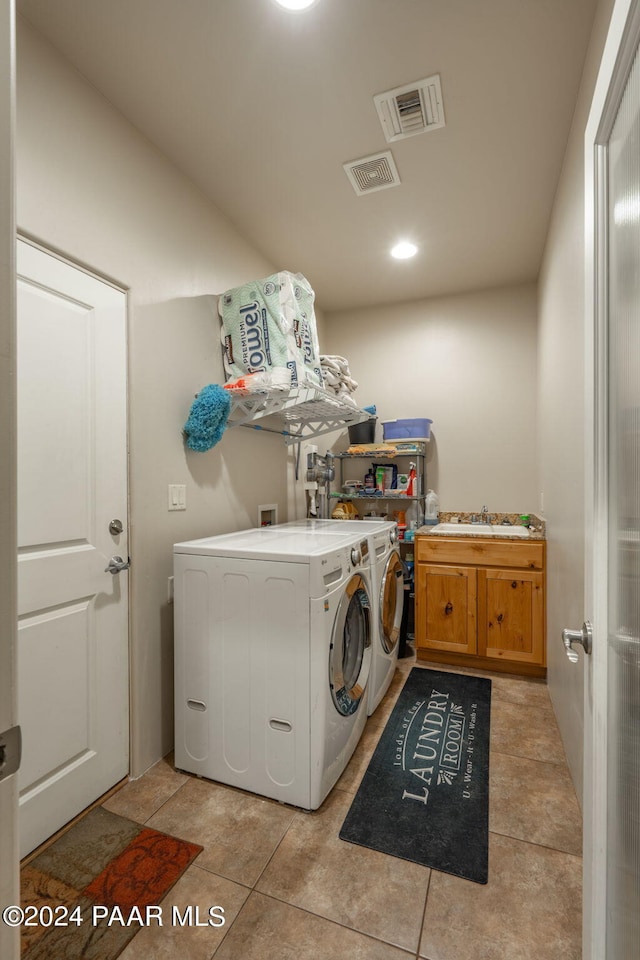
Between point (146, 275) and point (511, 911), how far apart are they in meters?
2.41

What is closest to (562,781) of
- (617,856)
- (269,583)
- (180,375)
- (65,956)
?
(617,856)

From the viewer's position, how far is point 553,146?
190cm

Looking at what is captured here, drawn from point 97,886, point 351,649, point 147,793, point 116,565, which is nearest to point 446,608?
point 351,649

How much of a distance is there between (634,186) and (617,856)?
40.3 inches

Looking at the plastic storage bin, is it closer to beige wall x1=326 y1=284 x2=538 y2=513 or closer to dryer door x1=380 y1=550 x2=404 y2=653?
beige wall x1=326 y1=284 x2=538 y2=513

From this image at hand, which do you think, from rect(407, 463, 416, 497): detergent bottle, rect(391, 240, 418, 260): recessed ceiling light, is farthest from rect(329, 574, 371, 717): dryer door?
rect(391, 240, 418, 260): recessed ceiling light

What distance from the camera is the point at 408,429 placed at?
329cm

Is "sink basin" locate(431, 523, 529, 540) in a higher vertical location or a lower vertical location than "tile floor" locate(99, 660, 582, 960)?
higher

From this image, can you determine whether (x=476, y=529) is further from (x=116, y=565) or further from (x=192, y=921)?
(x=192, y=921)

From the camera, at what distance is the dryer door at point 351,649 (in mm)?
1603

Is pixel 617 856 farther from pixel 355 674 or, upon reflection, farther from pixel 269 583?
pixel 355 674

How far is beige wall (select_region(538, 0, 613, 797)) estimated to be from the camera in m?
1.50

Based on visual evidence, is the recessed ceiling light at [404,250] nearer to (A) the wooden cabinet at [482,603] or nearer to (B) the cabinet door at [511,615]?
(A) the wooden cabinet at [482,603]

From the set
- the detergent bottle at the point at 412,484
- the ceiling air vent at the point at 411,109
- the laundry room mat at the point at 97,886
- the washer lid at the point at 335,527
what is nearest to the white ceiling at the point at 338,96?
the ceiling air vent at the point at 411,109
